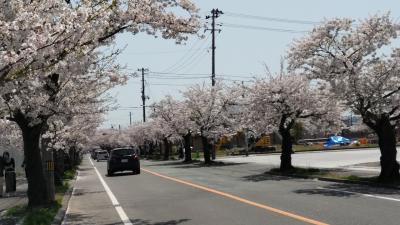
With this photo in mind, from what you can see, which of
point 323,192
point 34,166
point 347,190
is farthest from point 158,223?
point 347,190

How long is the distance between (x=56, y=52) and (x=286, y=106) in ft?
69.0

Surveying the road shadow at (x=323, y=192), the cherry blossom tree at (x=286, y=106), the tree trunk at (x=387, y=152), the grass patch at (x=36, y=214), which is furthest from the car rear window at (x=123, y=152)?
the grass patch at (x=36, y=214)

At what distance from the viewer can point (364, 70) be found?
775 inches

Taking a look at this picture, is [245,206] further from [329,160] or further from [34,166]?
[329,160]

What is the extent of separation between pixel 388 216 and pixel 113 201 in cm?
922

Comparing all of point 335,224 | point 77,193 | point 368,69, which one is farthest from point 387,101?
point 77,193

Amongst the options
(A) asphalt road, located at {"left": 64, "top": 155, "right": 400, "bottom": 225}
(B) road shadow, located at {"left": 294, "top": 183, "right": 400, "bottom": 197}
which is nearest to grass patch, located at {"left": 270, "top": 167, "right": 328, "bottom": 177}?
(A) asphalt road, located at {"left": 64, "top": 155, "right": 400, "bottom": 225}

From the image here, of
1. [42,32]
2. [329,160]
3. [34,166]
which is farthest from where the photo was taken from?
[329,160]

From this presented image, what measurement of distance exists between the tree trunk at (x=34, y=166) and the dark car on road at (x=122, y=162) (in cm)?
2003

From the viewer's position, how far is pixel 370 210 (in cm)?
1261

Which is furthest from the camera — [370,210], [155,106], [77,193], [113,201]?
[155,106]

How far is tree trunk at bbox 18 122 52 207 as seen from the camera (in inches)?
595

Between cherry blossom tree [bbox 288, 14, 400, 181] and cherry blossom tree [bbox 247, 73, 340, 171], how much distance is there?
22.6 ft

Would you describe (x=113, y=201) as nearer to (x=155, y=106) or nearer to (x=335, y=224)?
(x=335, y=224)
